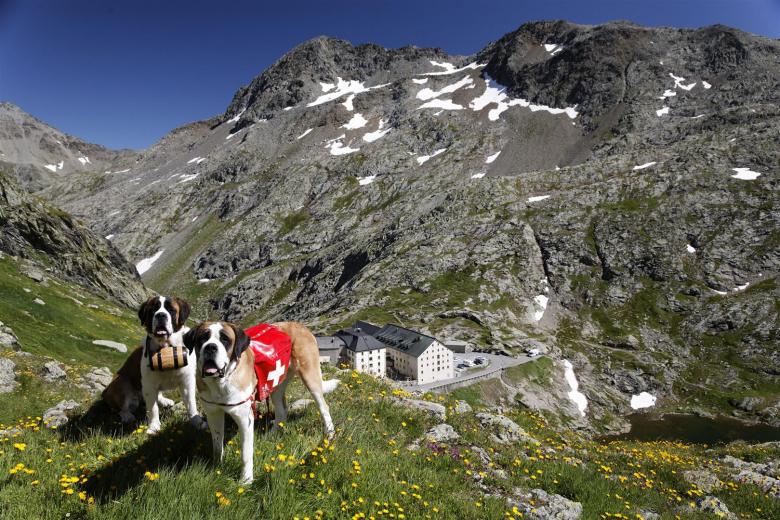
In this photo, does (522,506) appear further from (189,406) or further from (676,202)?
(676,202)

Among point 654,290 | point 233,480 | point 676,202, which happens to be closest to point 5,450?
point 233,480

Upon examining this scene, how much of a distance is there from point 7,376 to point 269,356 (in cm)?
1291

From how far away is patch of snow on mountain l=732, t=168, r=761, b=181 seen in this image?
484 feet

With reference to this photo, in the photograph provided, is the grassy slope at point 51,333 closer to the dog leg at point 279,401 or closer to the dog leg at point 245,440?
the dog leg at point 279,401

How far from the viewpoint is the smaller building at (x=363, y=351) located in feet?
275

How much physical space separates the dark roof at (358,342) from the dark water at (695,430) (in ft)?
165

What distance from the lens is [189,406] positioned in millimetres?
8281

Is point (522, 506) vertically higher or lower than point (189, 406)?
lower

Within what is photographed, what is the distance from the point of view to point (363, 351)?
8544cm

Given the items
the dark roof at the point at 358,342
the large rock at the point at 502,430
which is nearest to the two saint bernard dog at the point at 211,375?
the large rock at the point at 502,430

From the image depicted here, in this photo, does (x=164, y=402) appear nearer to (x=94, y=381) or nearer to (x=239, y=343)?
(x=239, y=343)

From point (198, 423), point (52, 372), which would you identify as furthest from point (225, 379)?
point (52, 372)

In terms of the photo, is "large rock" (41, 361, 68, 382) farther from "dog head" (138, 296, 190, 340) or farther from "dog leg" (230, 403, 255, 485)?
"dog leg" (230, 403, 255, 485)

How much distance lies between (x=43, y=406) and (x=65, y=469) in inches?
383
